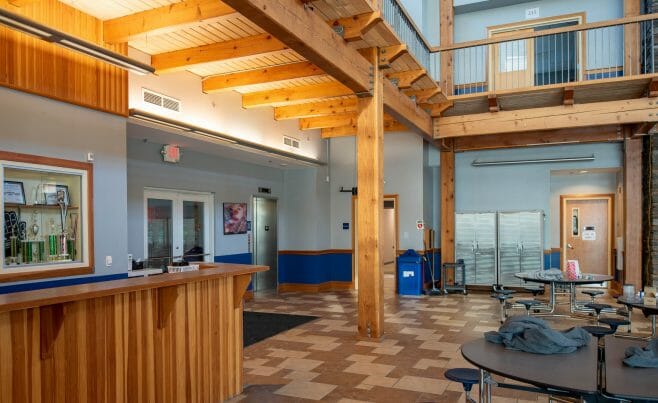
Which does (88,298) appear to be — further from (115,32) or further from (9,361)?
(115,32)

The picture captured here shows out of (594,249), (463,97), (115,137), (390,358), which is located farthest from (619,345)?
(594,249)

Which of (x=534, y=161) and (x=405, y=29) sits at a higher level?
(x=405, y=29)

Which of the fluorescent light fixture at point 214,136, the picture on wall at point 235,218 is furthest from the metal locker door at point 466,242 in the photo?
the picture on wall at point 235,218

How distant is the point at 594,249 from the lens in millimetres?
11375

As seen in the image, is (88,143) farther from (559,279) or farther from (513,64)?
(513,64)

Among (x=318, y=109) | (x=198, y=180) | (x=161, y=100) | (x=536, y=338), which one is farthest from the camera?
(x=318, y=109)

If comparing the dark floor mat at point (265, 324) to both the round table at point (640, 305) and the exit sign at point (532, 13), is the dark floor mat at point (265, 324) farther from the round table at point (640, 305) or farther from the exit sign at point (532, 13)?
the exit sign at point (532, 13)

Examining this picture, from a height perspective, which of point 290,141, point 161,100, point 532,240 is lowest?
point 532,240

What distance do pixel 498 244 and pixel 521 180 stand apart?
145 centimetres

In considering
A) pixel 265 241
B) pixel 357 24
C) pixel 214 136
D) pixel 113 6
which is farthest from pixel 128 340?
pixel 265 241

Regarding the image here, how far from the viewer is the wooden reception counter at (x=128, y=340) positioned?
2.73m

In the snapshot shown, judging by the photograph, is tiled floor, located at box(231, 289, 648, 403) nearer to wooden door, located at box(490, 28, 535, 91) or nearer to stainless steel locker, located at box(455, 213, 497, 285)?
stainless steel locker, located at box(455, 213, 497, 285)

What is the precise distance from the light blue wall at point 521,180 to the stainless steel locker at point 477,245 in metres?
0.34

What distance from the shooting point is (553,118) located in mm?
8719
